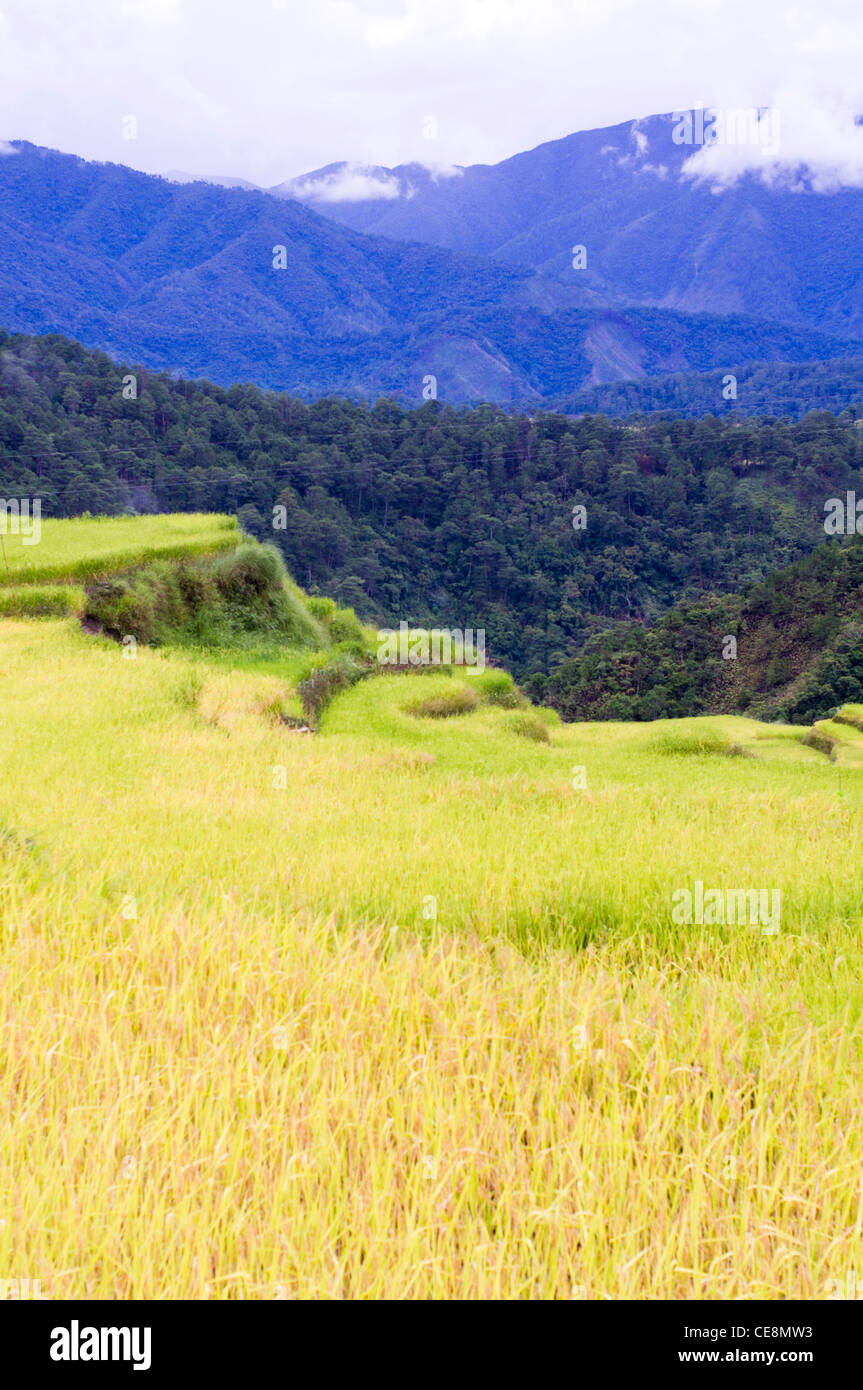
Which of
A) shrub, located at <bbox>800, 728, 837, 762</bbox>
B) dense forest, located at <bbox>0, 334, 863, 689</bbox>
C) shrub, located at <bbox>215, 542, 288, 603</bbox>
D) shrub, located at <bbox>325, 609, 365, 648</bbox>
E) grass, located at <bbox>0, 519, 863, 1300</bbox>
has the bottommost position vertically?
shrub, located at <bbox>800, 728, 837, 762</bbox>

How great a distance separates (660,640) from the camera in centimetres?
4972

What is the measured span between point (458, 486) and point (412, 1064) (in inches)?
3600

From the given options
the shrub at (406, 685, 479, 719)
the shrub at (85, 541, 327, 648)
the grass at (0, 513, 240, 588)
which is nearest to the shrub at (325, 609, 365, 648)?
the shrub at (85, 541, 327, 648)

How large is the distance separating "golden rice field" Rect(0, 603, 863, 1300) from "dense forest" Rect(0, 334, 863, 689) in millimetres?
66009

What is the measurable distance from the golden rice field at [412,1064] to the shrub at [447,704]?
8005mm

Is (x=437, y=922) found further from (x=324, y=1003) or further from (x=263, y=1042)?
(x=263, y=1042)

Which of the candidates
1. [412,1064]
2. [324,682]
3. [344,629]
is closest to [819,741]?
[344,629]

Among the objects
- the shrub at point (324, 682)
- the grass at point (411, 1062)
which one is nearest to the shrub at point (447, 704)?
the shrub at point (324, 682)

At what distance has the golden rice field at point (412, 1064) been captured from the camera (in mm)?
1600

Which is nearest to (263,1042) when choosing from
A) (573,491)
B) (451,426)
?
(573,491)

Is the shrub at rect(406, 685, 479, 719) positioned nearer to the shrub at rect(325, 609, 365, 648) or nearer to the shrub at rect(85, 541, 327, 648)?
the shrub at rect(85, 541, 327, 648)

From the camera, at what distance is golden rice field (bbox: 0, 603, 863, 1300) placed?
1.60 m

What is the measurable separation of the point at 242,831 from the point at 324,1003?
2251 millimetres

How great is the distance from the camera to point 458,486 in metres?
90.9
